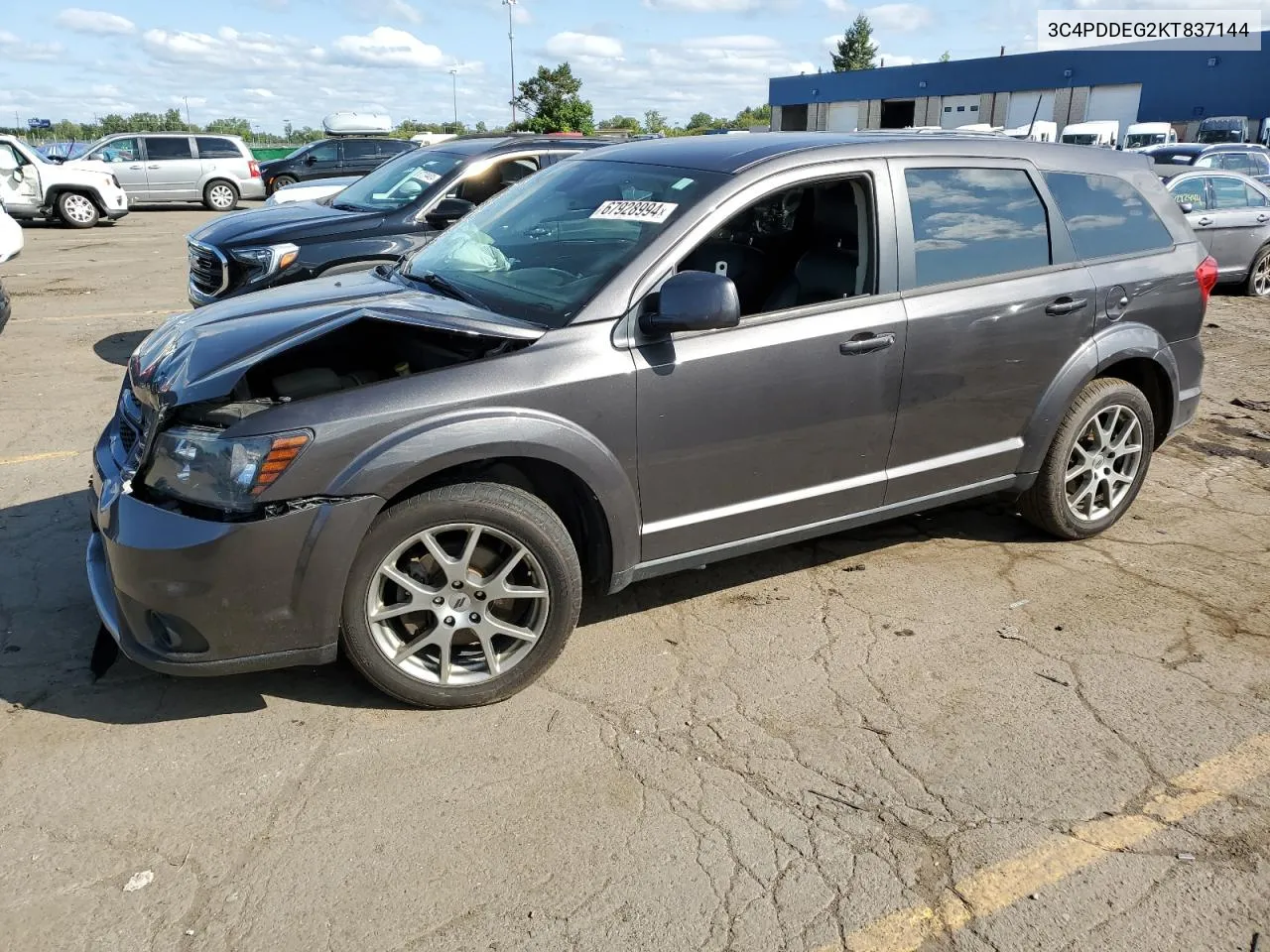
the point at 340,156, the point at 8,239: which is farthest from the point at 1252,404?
the point at 340,156

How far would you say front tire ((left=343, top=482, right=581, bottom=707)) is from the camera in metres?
3.21

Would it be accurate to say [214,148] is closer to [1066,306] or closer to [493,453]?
[1066,306]

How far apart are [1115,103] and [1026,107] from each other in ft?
14.8

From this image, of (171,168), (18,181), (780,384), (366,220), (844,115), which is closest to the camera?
(780,384)

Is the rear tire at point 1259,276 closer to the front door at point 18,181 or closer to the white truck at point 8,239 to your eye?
the white truck at point 8,239

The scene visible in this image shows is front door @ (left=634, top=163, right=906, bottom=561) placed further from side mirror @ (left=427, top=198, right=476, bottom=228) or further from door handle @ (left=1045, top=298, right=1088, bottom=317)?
side mirror @ (left=427, top=198, right=476, bottom=228)

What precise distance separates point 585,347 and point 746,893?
178 centimetres

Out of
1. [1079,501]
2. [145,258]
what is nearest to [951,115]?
[145,258]

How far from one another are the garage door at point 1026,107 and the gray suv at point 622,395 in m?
55.0

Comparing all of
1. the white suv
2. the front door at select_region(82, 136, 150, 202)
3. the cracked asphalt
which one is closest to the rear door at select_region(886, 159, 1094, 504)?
the cracked asphalt

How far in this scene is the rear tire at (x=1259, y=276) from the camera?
40.8 feet

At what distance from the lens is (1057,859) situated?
276 cm

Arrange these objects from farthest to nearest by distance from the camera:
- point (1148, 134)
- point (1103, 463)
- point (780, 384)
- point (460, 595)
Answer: point (1148, 134)
point (1103, 463)
point (780, 384)
point (460, 595)

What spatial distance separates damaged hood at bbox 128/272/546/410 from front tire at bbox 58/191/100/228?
17.9 m
